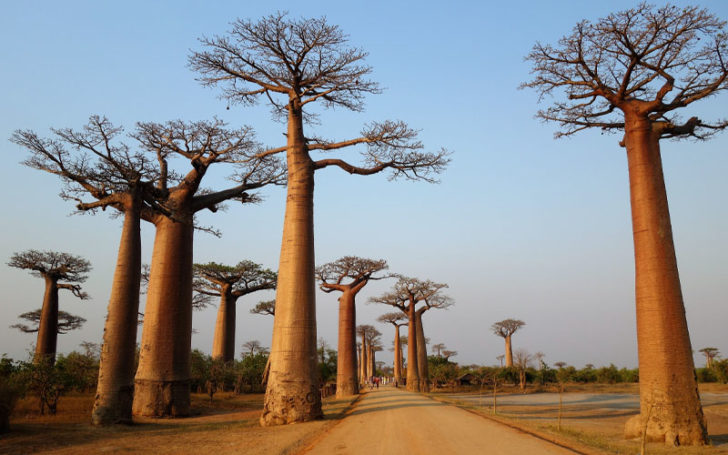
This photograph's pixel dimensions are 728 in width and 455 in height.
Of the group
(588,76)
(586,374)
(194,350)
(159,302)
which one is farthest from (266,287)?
(586,374)

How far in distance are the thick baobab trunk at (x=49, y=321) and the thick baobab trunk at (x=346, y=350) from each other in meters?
13.7

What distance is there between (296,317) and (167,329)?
4834 millimetres

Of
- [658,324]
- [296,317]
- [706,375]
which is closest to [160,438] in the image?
[296,317]

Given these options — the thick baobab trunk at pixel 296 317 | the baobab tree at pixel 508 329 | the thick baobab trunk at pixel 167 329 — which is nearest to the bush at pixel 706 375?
the baobab tree at pixel 508 329

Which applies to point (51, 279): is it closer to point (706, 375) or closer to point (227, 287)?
point (227, 287)

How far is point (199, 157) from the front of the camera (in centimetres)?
1368

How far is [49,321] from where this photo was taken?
23438 mm

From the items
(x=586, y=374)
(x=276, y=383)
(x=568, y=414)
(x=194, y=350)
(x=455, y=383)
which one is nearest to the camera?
(x=276, y=383)

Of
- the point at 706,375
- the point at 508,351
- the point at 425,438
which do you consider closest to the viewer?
the point at 425,438

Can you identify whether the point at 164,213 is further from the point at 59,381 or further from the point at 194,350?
the point at 194,350

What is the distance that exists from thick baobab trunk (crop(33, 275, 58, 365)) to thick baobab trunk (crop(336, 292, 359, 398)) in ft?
45.1

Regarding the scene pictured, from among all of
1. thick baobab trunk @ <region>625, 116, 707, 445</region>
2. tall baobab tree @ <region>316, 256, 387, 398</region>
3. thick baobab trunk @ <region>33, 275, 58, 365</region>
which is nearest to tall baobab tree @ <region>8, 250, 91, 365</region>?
thick baobab trunk @ <region>33, 275, 58, 365</region>

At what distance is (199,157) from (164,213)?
1.89 metres

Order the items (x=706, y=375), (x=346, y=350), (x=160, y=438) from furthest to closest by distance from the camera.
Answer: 1. (x=706, y=375)
2. (x=346, y=350)
3. (x=160, y=438)
